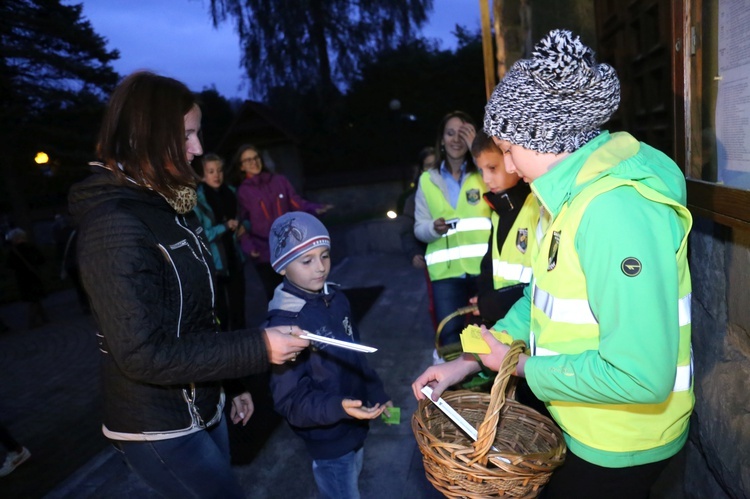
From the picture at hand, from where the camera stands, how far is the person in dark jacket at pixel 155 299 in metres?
1.55

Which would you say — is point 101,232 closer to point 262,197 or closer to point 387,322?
point 262,197

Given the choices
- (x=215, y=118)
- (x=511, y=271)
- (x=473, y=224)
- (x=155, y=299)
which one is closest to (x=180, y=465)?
(x=155, y=299)

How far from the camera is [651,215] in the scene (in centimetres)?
122

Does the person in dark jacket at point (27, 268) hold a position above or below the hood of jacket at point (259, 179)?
below

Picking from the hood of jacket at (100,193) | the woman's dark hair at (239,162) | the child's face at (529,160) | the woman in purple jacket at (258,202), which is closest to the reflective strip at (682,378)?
the child's face at (529,160)

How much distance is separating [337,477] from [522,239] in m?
1.39

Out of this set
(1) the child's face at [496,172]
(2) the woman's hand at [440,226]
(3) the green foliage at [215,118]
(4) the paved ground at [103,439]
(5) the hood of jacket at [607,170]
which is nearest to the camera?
(5) the hood of jacket at [607,170]

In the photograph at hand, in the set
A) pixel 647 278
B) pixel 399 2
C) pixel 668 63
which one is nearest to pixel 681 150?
pixel 668 63

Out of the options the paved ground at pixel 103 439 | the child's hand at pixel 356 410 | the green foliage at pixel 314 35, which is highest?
the green foliage at pixel 314 35

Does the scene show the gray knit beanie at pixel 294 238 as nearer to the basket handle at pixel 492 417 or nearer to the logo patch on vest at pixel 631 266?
the basket handle at pixel 492 417

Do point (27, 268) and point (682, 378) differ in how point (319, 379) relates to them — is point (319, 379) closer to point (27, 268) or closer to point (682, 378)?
point (682, 378)

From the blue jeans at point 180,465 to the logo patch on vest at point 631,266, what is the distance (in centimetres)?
148

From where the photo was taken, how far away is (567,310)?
4.47ft

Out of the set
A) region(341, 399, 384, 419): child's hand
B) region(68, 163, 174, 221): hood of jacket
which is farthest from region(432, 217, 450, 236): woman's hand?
region(68, 163, 174, 221): hood of jacket
